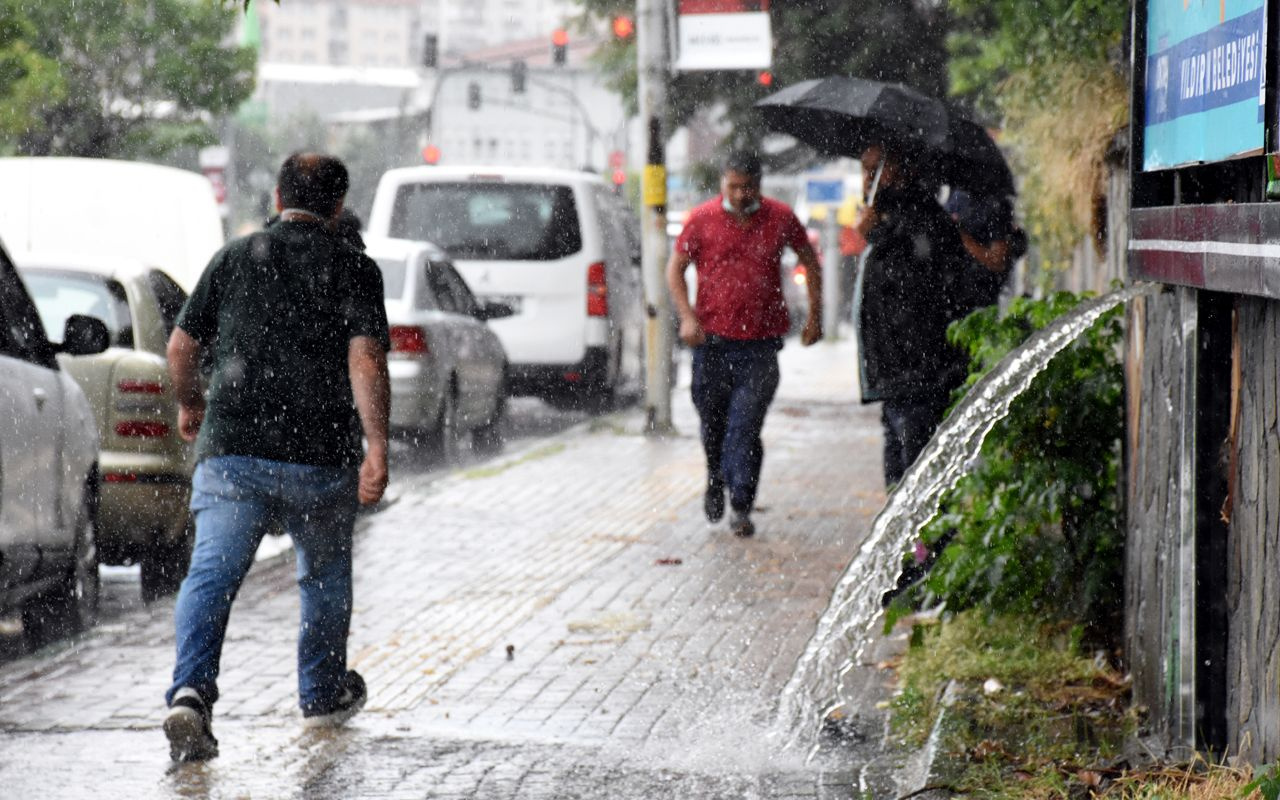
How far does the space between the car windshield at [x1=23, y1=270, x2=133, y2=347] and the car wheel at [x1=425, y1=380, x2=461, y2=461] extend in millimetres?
4752

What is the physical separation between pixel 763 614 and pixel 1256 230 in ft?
13.9

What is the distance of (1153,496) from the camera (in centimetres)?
573

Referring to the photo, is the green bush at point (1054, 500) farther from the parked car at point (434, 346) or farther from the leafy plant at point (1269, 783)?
the parked car at point (434, 346)

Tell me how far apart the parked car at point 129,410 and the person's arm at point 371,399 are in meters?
2.93

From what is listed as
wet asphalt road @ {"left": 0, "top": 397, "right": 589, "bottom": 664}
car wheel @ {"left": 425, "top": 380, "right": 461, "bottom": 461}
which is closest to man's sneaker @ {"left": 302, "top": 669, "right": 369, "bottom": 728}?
wet asphalt road @ {"left": 0, "top": 397, "right": 589, "bottom": 664}

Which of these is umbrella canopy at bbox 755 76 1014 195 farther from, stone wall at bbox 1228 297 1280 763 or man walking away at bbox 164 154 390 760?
stone wall at bbox 1228 297 1280 763

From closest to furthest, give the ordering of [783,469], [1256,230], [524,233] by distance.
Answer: [1256,230]
[783,469]
[524,233]

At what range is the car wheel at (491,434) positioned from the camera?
15680 millimetres

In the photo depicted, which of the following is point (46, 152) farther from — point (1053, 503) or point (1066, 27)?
point (1053, 503)

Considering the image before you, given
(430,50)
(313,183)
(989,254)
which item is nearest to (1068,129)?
(989,254)

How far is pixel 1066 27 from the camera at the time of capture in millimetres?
10203

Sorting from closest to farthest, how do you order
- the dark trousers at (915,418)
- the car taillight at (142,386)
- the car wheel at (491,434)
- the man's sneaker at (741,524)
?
1. the dark trousers at (915,418)
2. the car taillight at (142,386)
3. the man's sneaker at (741,524)
4. the car wheel at (491,434)

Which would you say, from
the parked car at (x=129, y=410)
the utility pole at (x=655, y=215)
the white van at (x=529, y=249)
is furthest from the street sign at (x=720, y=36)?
the parked car at (x=129, y=410)

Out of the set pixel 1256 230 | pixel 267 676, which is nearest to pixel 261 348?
pixel 267 676
